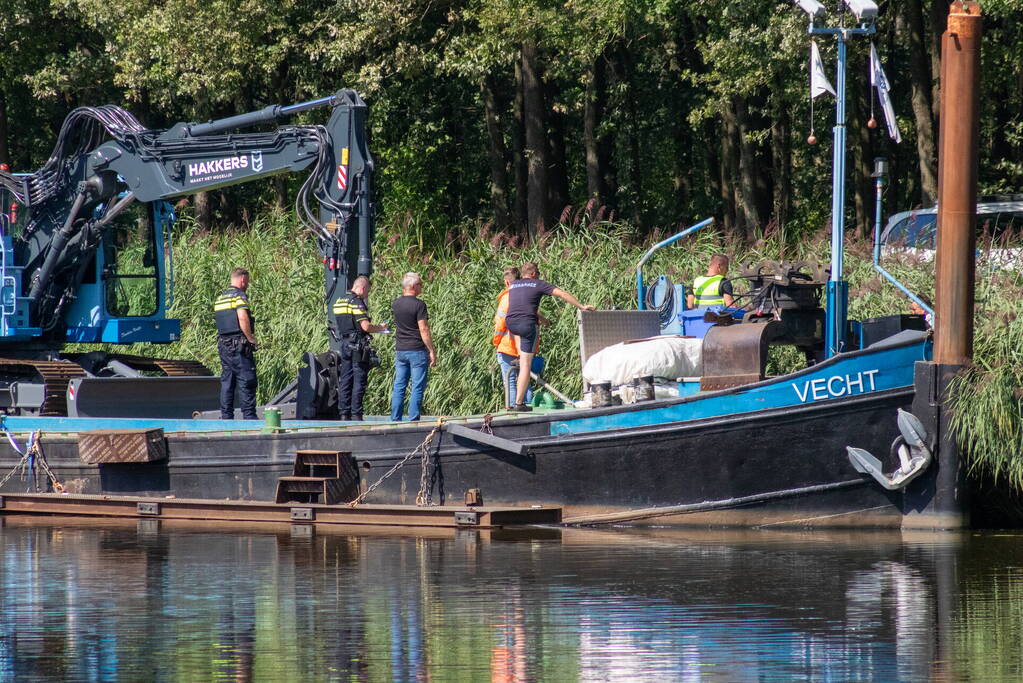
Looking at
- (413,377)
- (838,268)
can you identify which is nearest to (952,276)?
(838,268)

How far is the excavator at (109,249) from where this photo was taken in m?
17.0

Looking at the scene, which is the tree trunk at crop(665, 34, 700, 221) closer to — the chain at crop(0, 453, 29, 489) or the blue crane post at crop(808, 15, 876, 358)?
the blue crane post at crop(808, 15, 876, 358)

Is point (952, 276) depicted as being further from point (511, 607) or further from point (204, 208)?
point (204, 208)

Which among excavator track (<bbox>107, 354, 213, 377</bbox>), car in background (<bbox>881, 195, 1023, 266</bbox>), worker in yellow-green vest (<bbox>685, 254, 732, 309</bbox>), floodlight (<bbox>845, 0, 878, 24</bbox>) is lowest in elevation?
excavator track (<bbox>107, 354, 213, 377</bbox>)

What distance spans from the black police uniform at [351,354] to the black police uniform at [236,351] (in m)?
1.04

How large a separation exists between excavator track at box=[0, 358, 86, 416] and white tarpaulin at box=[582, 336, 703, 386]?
20.1 feet

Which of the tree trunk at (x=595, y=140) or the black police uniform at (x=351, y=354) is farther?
the tree trunk at (x=595, y=140)

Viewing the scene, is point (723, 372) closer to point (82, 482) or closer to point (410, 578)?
point (410, 578)

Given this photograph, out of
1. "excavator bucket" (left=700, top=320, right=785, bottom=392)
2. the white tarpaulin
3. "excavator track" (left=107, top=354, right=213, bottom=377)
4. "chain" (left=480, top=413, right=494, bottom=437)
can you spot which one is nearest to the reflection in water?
"chain" (left=480, top=413, right=494, bottom=437)

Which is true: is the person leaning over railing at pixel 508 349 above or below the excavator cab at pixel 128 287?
below

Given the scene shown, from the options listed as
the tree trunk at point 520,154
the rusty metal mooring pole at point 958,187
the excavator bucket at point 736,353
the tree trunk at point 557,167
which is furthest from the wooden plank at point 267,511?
the tree trunk at point 557,167

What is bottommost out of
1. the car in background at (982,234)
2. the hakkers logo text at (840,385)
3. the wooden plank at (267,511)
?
the wooden plank at (267,511)

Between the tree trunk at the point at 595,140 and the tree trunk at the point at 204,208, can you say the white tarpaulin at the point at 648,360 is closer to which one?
the tree trunk at the point at 595,140

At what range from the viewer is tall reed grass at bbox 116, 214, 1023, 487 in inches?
675
